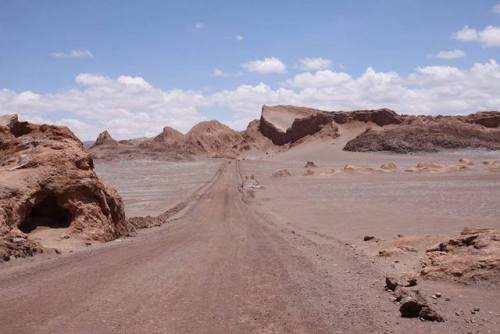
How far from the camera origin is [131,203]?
117 ft

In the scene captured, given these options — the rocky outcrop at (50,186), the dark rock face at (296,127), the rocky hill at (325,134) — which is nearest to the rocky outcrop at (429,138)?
the rocky hill at (325,134)

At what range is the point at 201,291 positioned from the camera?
8.77m

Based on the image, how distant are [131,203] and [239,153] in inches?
4535

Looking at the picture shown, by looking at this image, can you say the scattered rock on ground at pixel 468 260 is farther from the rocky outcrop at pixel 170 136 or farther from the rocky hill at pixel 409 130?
the rocky outcrop at pixel 170 136

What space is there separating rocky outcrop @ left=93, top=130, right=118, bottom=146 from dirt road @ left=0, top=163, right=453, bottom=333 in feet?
414

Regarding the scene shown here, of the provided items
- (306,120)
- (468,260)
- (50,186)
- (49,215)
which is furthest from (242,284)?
(306,120)

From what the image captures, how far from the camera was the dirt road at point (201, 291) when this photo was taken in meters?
7.01

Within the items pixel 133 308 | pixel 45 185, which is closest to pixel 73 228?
pixel 45 185

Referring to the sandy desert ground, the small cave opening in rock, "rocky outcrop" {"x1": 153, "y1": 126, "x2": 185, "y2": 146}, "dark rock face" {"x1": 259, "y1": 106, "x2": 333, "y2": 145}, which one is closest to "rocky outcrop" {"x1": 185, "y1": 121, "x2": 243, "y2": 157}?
"rocky outcrop" {"x1": 153, "y1": 126, "x2": 185, "y2": 146}

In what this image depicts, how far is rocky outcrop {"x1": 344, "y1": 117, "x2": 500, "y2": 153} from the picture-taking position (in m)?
→ 91.1

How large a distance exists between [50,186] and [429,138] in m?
87.6

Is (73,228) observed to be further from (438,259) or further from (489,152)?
(489,152)

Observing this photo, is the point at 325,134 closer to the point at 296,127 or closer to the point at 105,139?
the point at 296,127

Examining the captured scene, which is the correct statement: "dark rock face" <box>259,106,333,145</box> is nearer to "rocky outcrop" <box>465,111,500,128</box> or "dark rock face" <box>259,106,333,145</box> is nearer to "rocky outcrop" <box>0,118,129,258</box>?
"rocky outcrop" <box>465,111,500,128</box>
